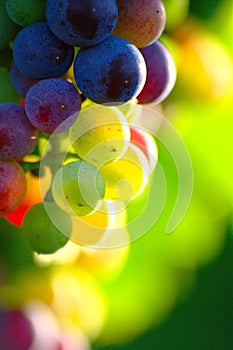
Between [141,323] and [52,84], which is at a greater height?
[52,84]

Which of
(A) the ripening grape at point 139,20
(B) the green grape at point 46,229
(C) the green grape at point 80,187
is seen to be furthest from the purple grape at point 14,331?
(A) the ripening grape at point 139,20

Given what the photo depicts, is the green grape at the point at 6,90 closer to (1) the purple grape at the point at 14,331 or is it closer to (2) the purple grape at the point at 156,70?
(2) the purple grape at the point at 156,70

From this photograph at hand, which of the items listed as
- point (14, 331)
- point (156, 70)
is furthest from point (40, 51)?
point (14, 331)

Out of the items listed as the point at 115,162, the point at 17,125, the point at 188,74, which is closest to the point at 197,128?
the point at 188,74

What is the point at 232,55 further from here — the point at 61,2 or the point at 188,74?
the point at 61,2

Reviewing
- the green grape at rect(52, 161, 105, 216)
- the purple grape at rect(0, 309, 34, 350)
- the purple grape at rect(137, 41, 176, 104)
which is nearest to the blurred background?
the purple grape at rect(0, 309, 34, 350)

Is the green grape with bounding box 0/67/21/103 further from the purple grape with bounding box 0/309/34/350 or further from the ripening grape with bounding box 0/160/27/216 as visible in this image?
the purple grape with bounding box 0/309/34/350

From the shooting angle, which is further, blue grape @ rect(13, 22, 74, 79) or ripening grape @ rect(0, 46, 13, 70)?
ripening grape @ rect(0, 46, 13, 70)
